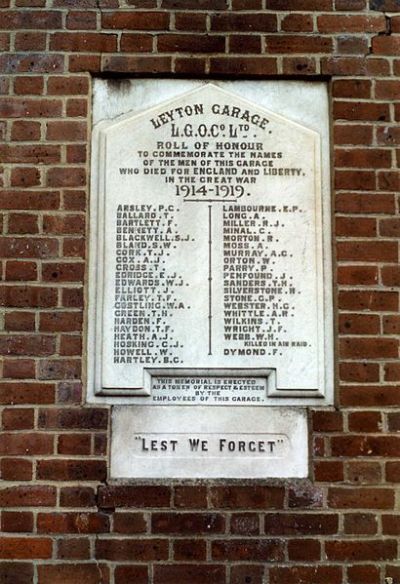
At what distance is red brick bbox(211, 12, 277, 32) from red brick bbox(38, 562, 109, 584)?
2493 millimetres

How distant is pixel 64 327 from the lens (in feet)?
12.2

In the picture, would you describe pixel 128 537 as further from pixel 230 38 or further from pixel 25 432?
pixel 230 38

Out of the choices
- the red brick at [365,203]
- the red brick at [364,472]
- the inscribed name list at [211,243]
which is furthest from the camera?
the red brick at [365,203]

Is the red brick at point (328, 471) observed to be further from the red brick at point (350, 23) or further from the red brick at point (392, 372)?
the red brick at point (350, 23)

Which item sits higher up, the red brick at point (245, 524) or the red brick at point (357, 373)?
the red brick at point (357, 373)

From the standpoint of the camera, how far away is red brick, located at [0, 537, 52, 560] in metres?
3.53

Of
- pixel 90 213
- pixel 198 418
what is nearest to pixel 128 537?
pixel 198 418

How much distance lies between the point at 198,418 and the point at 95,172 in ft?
3.99

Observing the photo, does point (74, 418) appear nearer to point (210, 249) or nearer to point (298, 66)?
point (210, 249)

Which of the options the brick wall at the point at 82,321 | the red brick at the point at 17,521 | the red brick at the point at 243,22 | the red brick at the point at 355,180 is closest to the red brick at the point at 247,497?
the brick wall at the point at 82,321

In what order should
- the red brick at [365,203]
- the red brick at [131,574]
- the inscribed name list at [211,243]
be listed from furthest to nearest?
the red brick at [365,203], the inscribed name list at [211,243], the red brick at [131,574]

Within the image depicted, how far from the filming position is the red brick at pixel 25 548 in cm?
353

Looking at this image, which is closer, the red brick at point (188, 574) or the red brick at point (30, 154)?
the red brick at point (188, 574)

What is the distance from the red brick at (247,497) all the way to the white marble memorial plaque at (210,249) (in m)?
0.36
